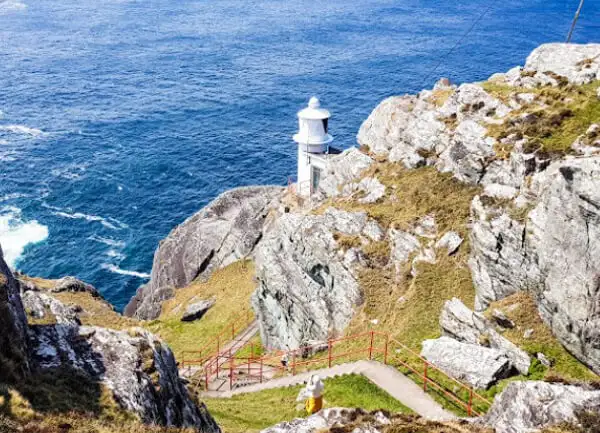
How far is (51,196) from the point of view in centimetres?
7588

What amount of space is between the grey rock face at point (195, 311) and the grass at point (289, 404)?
20.3 metres

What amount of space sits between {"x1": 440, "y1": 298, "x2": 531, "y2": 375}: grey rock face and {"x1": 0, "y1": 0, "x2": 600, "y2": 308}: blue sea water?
44.4m

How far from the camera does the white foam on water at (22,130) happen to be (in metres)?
90.8

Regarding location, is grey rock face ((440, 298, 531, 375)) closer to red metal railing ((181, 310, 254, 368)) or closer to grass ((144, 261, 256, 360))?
red metal railing ((181, 310, 254, 368))

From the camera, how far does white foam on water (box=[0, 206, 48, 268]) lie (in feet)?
217

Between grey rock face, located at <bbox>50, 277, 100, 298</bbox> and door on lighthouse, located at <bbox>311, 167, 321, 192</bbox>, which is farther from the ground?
door on lighthouse, located at <bbox>311, 167, 321, 192</bbox>

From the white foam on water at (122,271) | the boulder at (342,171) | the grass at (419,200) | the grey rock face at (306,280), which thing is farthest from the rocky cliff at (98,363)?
the white foam on water at (122,271)

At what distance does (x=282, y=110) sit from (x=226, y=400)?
7710 cm

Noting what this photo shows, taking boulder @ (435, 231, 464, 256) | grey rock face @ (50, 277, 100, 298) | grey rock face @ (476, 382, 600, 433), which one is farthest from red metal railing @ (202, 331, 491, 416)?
grey rock face @ (50, 277, 100, 298)

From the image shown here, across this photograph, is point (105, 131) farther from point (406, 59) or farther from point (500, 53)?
point (500, 53)

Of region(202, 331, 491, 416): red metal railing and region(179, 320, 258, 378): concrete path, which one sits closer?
region(202, 331, 491, 416): red metal railing

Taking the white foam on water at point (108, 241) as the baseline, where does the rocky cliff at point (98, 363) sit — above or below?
above

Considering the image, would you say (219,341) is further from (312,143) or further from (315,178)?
(312,143)

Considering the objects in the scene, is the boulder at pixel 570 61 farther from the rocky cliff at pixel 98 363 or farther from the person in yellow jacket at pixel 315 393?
the rocky cliff at pixel 98 363
